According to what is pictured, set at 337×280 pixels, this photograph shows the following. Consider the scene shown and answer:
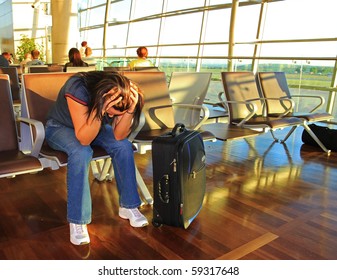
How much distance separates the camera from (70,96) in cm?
155

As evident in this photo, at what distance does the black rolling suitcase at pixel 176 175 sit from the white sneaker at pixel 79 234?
14.4 inches

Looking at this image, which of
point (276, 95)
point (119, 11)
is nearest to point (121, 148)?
point (276, 95)

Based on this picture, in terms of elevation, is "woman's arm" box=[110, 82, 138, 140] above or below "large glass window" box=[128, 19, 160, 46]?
below

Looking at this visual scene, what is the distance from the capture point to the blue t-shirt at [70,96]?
5.08 ft

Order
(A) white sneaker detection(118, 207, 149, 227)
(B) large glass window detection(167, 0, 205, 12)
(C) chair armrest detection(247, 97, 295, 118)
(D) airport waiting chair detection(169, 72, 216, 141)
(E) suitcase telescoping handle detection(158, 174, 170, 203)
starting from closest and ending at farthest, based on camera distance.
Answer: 1. (E) suitcase telescoping handle detection(158, 174, 170, 203)
2. (A) white sneaker detection(118, 207, 149, 227)
3. (D) airport waiting chair detection(169, 72, 216, 141)
4. (C) chair armrest detection(247, 97, 295, 118)
5. (B) large glass window detection(167, 0, 205, 12)

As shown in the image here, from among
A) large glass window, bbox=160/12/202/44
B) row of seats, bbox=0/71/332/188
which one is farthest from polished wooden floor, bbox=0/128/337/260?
large glass window, bbox=160/12/202/44

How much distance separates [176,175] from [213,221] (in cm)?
Answer: 44

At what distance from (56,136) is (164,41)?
737 cm

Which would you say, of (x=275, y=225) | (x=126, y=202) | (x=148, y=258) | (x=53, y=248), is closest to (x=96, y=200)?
(x=126, y=202)

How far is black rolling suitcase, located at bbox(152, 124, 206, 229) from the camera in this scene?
5.65 ft

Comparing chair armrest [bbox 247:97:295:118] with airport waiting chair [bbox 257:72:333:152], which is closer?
chair armrest [bbox 247:97:295:118]

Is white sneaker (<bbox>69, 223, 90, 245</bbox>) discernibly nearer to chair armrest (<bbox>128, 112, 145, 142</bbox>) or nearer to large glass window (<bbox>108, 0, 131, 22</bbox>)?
chair armrest (<bbox>128, 112, 145, 142</bbox>)

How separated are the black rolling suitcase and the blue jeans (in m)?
0.14

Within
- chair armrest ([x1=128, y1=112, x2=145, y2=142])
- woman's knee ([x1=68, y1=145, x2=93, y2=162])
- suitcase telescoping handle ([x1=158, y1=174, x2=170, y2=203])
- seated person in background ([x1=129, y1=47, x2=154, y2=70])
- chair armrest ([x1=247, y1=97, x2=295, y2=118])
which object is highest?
seated person in background ([x1=129, y1=47, x2=154, y2=70])
